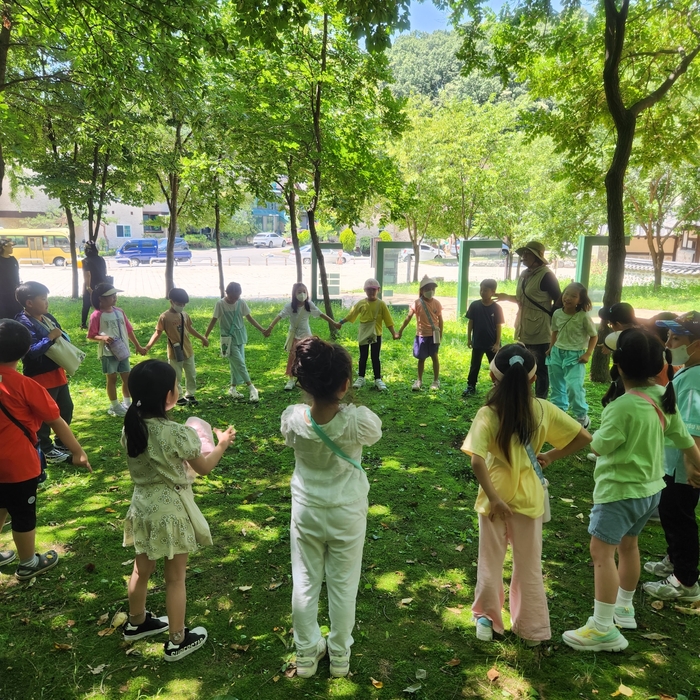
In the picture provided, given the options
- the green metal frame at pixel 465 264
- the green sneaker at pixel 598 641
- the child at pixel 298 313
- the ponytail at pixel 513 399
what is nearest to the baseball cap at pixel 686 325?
the ponytail at pixel 513 399

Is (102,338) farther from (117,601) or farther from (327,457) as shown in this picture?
(327,457)

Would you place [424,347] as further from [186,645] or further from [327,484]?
[186,645]

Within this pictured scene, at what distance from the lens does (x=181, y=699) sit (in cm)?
278

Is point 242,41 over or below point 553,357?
over

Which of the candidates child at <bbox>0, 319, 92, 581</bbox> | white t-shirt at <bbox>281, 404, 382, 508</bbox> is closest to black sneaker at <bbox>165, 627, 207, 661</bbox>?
white t-shirt at <bbox>281, 404, 382, 508</bbox>

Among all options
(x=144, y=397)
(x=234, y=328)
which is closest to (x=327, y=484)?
(x=144, y=397)

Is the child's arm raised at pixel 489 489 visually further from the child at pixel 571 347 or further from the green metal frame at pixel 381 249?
the green metal frame at pixel 381 249

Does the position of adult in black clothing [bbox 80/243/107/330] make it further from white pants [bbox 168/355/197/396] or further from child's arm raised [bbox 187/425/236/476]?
child's arm raised [bbox 187/425/236/476]

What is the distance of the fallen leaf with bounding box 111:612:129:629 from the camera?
3350mm

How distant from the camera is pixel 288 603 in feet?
11.8

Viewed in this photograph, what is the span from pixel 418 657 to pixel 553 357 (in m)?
4.20

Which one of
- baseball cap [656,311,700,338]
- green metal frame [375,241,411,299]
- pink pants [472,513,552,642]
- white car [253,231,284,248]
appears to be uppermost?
white car [253,231,284,248]


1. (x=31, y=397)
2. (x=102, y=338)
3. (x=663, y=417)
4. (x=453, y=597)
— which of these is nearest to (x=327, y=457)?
(x=453, y=597)

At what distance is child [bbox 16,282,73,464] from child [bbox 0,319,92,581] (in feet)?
4.18
